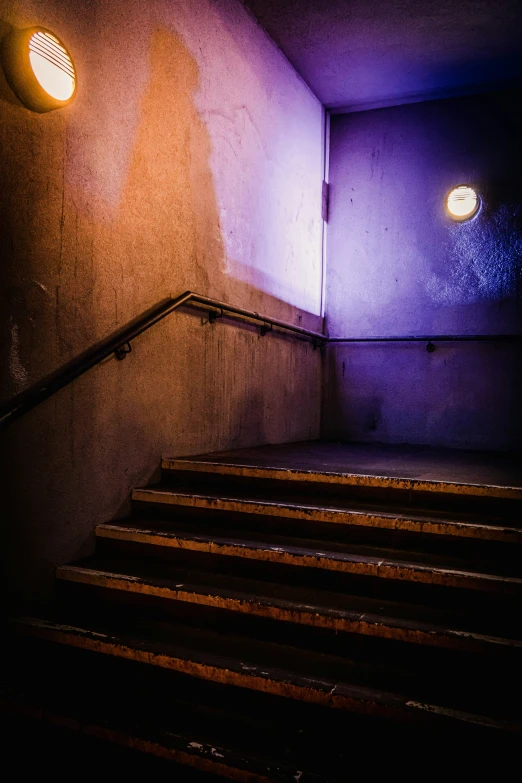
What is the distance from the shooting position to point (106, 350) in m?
3.07

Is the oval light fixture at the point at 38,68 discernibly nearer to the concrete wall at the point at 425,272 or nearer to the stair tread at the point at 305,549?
the stair tread at the point at 305,549

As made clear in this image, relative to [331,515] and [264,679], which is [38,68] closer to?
[331,515]

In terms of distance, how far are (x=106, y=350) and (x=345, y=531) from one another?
5.55 feet

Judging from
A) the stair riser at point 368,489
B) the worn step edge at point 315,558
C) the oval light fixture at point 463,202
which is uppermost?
the oval light fixture at point 463,202

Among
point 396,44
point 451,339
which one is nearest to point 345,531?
point 451,339

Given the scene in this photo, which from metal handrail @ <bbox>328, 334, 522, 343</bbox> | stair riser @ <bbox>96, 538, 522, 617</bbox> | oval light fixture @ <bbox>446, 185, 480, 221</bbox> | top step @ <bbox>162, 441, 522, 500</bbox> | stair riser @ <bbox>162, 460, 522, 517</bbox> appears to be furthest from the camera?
oval light fixture @ <bbox>446, 185, 480, 221</bbox>

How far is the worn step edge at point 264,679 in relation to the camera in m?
1.95

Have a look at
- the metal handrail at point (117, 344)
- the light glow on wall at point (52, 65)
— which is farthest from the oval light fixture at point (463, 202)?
the light glow on wall at point (52, 65)

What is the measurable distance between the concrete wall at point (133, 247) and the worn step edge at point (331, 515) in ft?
1.03

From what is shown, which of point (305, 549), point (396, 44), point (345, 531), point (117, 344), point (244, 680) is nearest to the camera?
point (244, 680)

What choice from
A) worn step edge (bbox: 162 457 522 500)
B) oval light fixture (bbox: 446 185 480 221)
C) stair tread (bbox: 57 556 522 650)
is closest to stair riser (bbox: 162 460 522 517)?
worn step edge (bbox: 162 457 522 500)

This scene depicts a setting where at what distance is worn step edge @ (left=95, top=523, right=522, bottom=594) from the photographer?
2465 millimetres

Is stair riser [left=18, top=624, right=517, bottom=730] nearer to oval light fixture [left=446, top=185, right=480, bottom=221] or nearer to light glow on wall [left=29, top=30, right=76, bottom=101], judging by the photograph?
light glow on wall [left=29, top=30, right=76, bottom=101]

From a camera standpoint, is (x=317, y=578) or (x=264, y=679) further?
(x=317, y=578)
